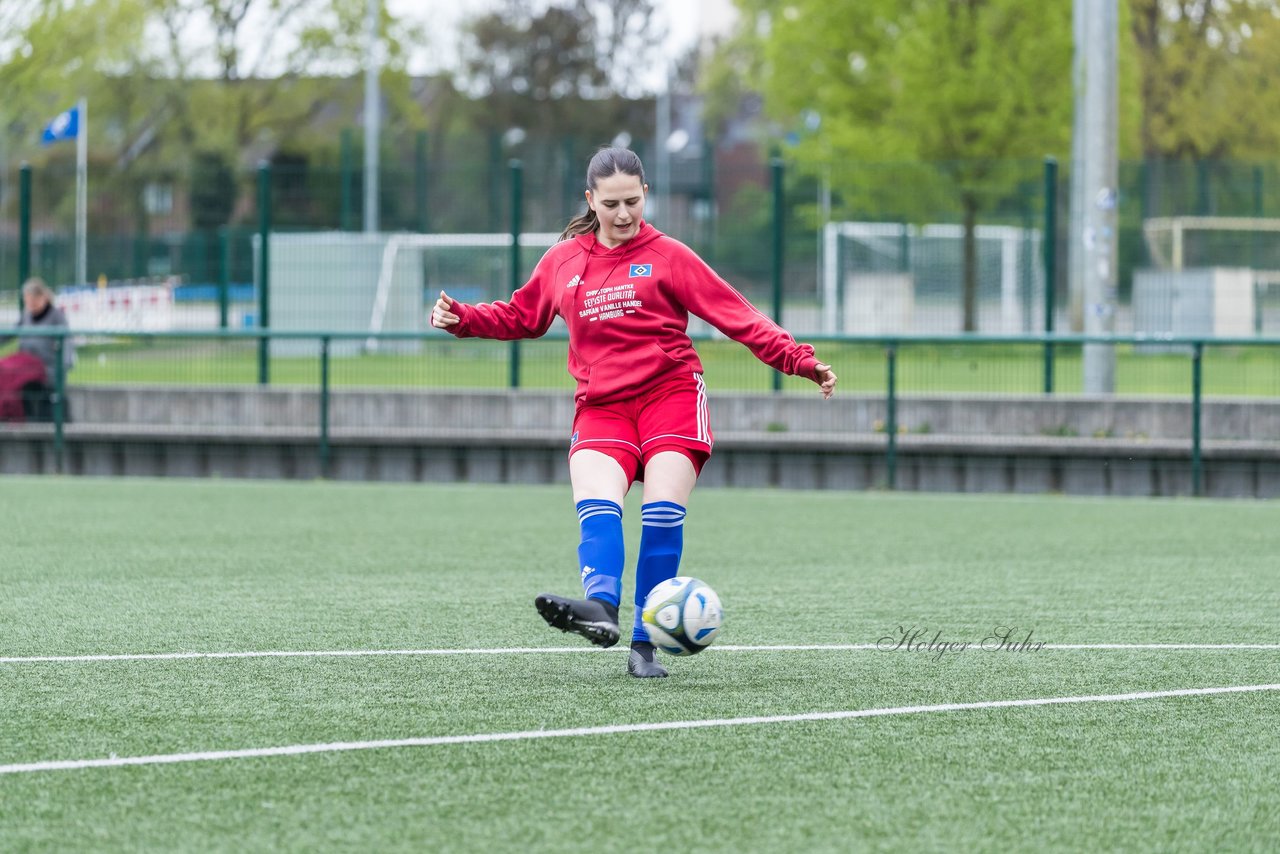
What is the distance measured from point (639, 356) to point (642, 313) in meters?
0.14

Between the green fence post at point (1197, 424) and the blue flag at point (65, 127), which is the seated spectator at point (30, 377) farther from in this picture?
the blue flag at point (65, 127)

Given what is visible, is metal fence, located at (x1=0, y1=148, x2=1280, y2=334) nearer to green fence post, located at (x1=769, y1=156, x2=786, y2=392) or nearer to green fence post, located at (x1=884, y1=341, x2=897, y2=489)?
green fence post, located at (x1=769, y1=156, x2=786, y2=392)

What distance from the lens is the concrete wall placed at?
14.5 meters

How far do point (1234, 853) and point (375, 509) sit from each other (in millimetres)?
9433

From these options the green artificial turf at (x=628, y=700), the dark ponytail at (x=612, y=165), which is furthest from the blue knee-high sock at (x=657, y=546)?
the dark ponytail at (x=612, y=165)

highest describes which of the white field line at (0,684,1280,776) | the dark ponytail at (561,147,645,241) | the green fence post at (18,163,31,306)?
the green fence post at (18,163,31,306)

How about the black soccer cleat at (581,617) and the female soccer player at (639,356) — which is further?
the female soccer player at (639,356)

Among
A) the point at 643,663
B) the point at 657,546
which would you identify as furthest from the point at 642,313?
the point at 643,663

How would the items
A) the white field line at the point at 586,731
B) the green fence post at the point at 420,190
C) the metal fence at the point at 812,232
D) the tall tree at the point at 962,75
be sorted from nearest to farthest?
the white field line at the point at 586,731
the metal fence at the point at 812,232
the green fence post at the point at 420,190
the tall tree at the point at 962,75

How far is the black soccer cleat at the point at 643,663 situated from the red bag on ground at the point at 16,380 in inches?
421

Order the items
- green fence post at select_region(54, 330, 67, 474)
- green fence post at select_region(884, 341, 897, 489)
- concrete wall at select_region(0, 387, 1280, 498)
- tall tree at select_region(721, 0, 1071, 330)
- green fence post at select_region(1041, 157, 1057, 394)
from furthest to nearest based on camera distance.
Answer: tall tree at select_region(721, 0, 1071, 330), green fence post at select_region(1041, 157, 1057, 394), green fence post at select_region(54, 330, 67, 474), green fence post at select_region(884, 341, 897, 489), concrete wall at select_region(0, 387, 1280, 498)

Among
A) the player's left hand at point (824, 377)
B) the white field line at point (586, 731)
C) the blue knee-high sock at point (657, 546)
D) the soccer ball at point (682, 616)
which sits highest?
the player's left hand at point (824, 377)

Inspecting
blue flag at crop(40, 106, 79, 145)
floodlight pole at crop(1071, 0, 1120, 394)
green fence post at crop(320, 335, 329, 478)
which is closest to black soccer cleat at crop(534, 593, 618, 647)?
green fence post at crop(320, 335, 329, 478)

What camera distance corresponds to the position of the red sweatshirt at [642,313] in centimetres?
A: 595
